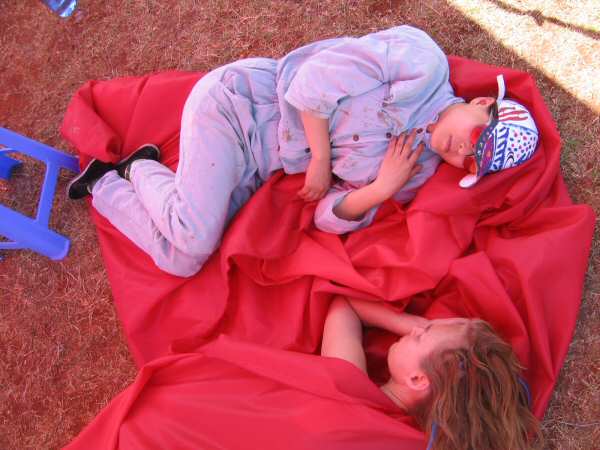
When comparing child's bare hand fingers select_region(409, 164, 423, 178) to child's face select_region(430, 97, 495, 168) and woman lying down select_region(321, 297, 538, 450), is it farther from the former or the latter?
woman lying down select_region(321, 297, 538, 450)

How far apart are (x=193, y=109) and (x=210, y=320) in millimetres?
754

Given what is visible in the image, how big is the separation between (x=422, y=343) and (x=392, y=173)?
564mm

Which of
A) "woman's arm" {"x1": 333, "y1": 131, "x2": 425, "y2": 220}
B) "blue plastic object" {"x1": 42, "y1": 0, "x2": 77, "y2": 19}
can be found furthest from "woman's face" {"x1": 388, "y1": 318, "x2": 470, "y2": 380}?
"blue plastic object" {"x1": 42, "y1": 0, "x2": 77, "y2": 19}

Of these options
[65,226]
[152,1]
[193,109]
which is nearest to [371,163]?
[193,109]

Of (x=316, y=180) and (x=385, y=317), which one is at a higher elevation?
(x=316, y=180)

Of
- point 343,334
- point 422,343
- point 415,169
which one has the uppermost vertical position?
point 415,169

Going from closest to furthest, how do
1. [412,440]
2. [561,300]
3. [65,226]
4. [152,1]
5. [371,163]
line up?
[412,440] < [561,300] < [371,163] < [65,226] < [152,1]

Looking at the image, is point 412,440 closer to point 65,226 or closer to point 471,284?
point 471,284

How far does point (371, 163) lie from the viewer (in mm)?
1851

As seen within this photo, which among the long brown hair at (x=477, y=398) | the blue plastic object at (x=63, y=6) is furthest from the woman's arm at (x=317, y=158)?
the blue plastic object at (x=63, y=6)

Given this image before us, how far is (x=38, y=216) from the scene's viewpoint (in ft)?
6.95

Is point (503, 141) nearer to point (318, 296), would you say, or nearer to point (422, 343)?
point (422, 343)

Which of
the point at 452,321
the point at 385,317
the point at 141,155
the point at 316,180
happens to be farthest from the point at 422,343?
the point at 141,155

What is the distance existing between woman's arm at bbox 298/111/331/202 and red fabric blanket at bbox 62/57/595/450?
0.09 m
